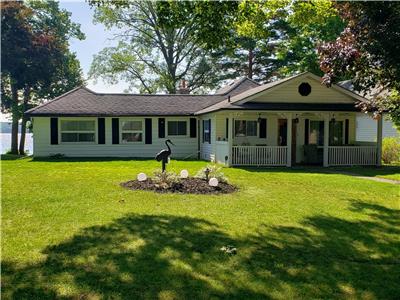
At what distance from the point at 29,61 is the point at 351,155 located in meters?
27.5

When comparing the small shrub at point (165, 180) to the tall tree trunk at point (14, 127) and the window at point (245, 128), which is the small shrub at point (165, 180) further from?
the tall tree trunk at point (14, 127)

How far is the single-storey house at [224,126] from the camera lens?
17.3m

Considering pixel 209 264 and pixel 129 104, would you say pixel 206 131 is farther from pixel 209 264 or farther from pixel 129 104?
pixel 209 264

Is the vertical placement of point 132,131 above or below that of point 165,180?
above

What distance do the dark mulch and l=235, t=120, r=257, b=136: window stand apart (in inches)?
355

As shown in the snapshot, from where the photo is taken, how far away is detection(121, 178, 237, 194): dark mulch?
9.91 meters

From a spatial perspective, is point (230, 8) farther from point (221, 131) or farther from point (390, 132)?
point (390, 132)

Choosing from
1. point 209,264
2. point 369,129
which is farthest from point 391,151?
point 209,264

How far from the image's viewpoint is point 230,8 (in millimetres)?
8719

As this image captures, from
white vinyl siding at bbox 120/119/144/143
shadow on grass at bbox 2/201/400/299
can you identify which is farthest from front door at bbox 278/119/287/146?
shadow on grass at bbox 2/201/400/299

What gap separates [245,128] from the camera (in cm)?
1978

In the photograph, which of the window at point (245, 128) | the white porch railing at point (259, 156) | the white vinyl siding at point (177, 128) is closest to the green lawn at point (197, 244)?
the white porch railing at point (259, 156)

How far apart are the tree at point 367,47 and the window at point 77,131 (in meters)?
15.6

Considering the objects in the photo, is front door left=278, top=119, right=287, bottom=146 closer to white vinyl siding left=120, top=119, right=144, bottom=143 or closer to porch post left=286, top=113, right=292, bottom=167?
porch post left=286, top=113, right=292, bottom=167
